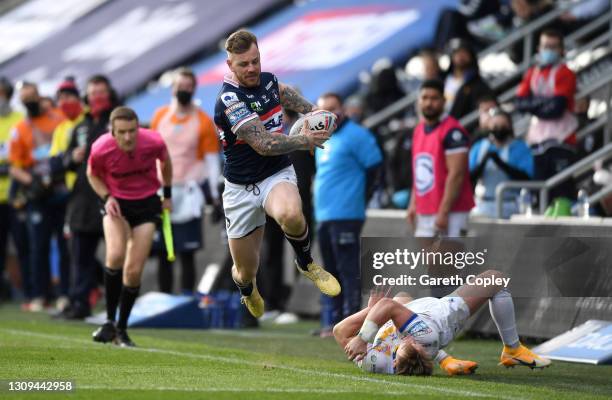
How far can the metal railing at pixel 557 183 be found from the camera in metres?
14.3

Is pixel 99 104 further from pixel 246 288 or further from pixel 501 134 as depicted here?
pixel 246 288

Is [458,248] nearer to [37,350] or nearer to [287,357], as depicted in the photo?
[287,357]

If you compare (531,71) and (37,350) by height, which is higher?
(531,71)

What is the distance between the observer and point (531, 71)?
16.5 metres

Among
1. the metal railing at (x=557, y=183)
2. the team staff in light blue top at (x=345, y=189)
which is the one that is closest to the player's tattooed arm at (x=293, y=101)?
the team staff in light blue top at (x=345, y=189)

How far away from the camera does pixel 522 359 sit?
417 inches

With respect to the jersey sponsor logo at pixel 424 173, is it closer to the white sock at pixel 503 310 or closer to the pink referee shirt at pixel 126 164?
the pink referee shirt at pixel 126 164

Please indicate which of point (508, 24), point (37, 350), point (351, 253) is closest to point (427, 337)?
point (37, 350)

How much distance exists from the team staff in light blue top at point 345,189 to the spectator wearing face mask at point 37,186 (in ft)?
16.4

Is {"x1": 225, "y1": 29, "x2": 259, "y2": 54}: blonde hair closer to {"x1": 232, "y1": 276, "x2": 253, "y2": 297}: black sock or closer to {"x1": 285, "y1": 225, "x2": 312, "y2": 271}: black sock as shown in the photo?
{"x1": 285, "y1": 225, "x2": 312, "y2": 271}: black sock

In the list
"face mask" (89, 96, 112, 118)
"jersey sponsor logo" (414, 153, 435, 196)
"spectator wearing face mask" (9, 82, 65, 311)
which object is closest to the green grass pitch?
"jersey sponsor logo" (414, 153, 435, 196)

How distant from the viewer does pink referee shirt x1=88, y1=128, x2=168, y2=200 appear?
1304 cm

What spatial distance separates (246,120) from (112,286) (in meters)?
3.10

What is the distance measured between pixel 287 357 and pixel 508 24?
9.37m
